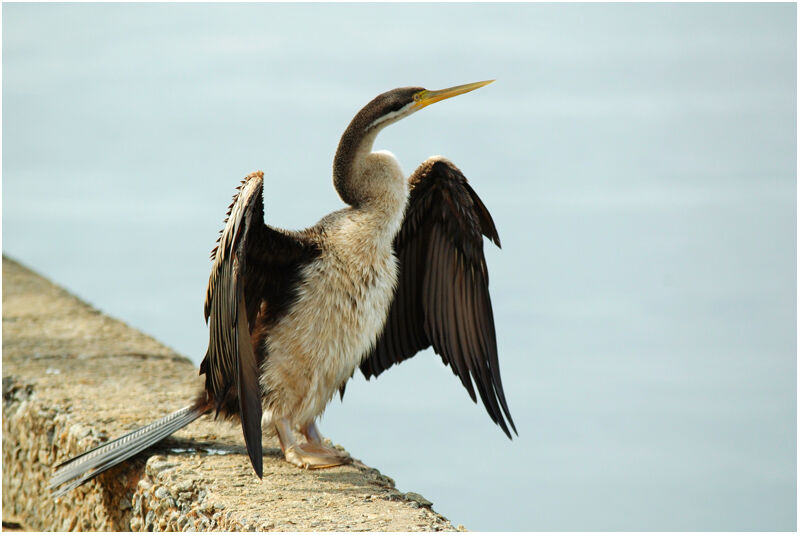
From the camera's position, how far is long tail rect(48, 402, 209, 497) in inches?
137

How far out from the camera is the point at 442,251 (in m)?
3.64

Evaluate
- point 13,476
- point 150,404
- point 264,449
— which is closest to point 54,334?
point 13,476

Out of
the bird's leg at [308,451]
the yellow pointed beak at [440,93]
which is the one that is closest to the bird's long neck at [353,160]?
the yellow pointed beak at [440,93]

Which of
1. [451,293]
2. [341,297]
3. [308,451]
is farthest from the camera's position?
[451,293]

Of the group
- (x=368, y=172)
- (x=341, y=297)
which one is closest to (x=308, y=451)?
(x=341, y=297)

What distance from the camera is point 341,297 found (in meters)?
3.28

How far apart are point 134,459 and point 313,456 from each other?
77 cm

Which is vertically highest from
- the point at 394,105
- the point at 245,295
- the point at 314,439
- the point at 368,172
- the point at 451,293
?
the point at 394,105

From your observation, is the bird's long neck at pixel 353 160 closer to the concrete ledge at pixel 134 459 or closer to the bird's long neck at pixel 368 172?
the bird's long neck at pixel 368 172

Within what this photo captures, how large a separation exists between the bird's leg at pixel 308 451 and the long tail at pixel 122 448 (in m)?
0.31

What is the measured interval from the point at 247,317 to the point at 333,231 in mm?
435

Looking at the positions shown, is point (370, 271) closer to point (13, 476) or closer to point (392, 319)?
point (392, 319)

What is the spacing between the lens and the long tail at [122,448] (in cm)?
348

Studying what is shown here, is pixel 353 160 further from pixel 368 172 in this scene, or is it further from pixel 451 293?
pixel 451 293
